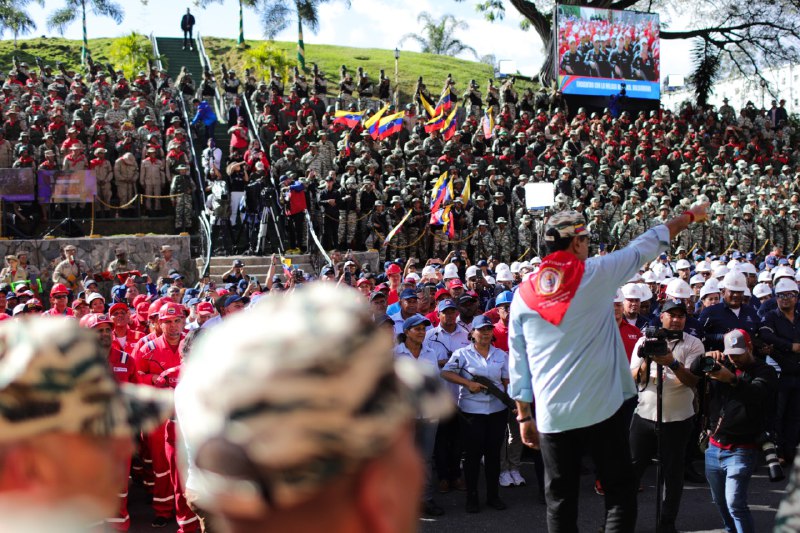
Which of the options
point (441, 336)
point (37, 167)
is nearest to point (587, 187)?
point (37, 167)

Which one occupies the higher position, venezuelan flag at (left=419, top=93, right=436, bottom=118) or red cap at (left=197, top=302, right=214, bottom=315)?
venezuelan flag at (left=419, top=93, right=436, bottom=118)

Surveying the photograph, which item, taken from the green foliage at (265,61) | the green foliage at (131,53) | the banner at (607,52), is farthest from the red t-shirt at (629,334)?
the green foliage at (131,53)

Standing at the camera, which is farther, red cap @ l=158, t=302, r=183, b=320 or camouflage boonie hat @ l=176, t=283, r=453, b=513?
red cap @ l=158, t=302, r=183, b=320

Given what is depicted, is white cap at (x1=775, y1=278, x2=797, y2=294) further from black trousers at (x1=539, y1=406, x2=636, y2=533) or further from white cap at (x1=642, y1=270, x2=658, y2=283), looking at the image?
black trousers at (x1=539, y1=406, x2=636, y2=533)

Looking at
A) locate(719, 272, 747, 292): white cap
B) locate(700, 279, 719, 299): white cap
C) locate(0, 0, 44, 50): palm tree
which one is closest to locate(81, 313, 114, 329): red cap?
locate(719, 272, 747, 292): white cap

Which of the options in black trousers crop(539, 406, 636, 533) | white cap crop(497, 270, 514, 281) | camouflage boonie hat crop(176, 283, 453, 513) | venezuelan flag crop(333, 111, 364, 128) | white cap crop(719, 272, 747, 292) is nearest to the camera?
camouflage boonie hat crop(176, 283, 453, 513)

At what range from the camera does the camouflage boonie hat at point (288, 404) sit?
1231 millimetres

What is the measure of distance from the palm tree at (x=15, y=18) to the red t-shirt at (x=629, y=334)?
42.1 meters

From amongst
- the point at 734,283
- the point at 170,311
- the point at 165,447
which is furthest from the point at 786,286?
the point at 165,447

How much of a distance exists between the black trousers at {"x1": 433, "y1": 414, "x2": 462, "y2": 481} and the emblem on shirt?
12.9 ft

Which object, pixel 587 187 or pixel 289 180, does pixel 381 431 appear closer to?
pixel 289 180

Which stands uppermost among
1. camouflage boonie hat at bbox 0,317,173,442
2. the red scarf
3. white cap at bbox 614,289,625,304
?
camouflage boonie hat at bbox 0,317,173,442

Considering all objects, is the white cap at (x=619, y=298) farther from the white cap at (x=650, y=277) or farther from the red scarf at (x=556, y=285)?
the red scarf at (x=556, y=285)

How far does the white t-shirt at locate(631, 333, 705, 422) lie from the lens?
636cm
